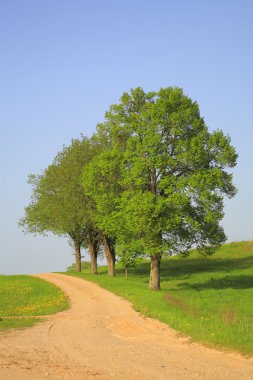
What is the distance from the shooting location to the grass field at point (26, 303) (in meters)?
22.7

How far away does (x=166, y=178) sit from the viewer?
1417 inches

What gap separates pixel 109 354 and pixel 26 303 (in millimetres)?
20015

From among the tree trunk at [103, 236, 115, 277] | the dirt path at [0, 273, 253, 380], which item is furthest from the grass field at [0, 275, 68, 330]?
the tree trunk at [103, 236, 115, 277]

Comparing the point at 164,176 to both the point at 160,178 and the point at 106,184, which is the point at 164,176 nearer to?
the point at 160,178

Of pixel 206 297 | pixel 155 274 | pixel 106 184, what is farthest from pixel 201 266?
pixel 206 297

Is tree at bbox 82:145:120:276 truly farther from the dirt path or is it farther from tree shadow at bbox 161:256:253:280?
the dirt path

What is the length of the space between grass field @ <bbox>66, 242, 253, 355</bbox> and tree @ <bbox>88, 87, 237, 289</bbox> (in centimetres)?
415

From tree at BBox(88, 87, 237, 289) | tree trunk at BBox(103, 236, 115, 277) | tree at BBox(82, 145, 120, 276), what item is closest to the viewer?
tree at BBox(88, 87, 237, 289)

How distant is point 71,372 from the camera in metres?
11.5

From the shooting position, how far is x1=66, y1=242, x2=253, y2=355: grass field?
16.7 metres

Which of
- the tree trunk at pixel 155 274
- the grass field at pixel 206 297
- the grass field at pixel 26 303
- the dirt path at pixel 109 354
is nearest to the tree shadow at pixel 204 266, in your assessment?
the grass field at pixel 206 297

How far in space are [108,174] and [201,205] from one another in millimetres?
9460

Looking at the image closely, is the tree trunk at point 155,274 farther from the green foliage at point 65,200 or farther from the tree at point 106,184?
the green foliage at point 65,200

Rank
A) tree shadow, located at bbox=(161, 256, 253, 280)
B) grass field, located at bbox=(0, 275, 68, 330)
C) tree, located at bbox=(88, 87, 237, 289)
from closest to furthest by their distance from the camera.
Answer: grass field, located at bbox=(0, 275, 68, 330) < tree, located at bbox=(88, 87, 237, 289) < tree shadow, located at bbox=(161, 256, 253, 280)
